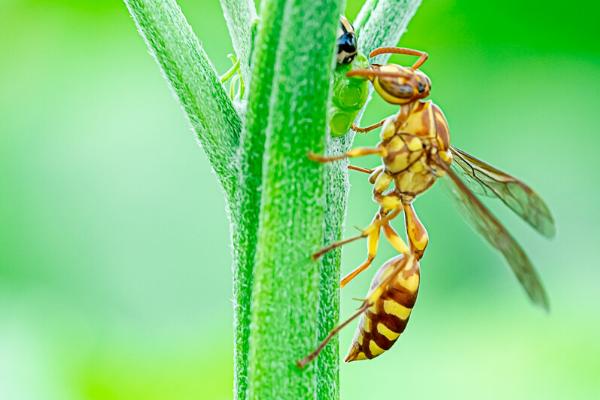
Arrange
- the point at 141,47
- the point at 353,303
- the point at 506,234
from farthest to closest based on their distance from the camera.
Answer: the point at 141,47 → the point at 353,303 → the point at 506,234

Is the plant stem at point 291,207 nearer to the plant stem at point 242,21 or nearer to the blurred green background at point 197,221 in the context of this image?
the plant stem at point 242,21

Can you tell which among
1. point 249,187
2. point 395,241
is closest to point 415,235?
point 395,241

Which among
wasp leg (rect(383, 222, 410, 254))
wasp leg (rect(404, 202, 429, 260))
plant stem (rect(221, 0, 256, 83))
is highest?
plant stem (rect(221, 0, 256, 83))

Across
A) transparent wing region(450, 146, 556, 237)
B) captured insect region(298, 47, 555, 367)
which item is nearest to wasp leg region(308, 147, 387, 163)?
captured insect region(298, 47, 555, 367)

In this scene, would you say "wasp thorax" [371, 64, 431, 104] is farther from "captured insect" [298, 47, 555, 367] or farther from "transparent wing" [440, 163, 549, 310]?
"transparent wing" [440, 163, 549, 310]

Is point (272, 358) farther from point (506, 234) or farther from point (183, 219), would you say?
point (183, 219)

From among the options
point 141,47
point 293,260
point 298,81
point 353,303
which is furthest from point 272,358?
point 141,47
